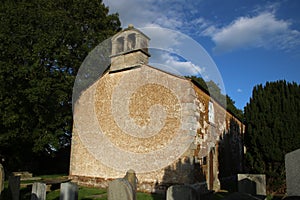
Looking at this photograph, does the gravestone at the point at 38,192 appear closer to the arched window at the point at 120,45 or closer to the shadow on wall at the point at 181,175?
the shadow on wall at the point at 181,175

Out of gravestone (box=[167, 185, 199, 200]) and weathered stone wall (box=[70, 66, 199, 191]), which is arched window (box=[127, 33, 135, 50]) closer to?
weathered stone wall (box=[70, 66, 199, 191])

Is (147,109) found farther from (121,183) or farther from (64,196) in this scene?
(121,183)

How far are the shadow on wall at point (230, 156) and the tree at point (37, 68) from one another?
404 inches

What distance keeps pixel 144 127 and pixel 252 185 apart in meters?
7.32

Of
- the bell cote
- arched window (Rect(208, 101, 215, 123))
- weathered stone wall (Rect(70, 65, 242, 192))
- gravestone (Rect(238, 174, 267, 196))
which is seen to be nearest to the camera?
gravestone (Rect(238, 174, 267, 196))

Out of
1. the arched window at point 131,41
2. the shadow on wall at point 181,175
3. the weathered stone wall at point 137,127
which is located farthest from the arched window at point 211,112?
the arched window at point 131,41

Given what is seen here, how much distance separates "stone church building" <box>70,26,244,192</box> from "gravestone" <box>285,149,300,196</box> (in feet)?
18.0

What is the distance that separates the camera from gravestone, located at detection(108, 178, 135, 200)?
390 cm

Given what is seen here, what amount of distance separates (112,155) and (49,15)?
8901 mm

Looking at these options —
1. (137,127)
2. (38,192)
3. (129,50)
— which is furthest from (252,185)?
(129,50)

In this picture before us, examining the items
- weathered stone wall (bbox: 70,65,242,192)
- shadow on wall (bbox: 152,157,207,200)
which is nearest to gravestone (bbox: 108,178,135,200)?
shadow on wall (bbox: 152,157,207,200)

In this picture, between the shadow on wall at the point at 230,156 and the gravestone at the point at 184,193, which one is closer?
the gravestone at the point at 184,193

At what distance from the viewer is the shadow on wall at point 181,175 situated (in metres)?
11.0

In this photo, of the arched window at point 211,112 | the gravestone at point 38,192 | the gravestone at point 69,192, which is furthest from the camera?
the arched window at point 211,112
